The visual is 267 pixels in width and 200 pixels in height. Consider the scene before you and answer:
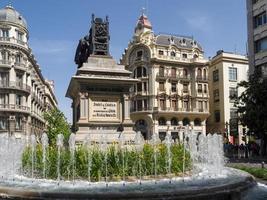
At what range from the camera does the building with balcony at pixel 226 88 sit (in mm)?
73025

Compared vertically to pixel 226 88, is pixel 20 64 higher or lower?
higher

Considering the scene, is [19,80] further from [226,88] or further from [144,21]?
[226,88]

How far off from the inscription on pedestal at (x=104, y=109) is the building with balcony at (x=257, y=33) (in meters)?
29.6

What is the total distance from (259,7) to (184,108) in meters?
29.7

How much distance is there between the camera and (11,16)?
208ft

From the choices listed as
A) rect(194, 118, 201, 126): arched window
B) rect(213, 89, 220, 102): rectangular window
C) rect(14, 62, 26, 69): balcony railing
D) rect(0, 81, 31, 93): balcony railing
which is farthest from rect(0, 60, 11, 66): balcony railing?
rect(213, 89, 220, 102): rectangular window

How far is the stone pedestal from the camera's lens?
1970cm

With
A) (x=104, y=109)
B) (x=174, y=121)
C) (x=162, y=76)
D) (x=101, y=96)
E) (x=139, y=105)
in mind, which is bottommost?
(x=104, y=109)

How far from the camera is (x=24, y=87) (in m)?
63.6

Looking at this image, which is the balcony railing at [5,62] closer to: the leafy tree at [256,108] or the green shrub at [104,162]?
the leafy tree at [256,108]

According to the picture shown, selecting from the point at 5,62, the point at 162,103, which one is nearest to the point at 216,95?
the point at 162,103

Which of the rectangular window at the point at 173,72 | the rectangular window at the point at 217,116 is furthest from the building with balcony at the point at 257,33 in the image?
the rectangular window at the point at 217,116

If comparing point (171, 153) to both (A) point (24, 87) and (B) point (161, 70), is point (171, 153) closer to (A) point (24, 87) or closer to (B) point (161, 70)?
(A) point (24, 87)

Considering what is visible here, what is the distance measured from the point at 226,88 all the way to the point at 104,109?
57.5m
